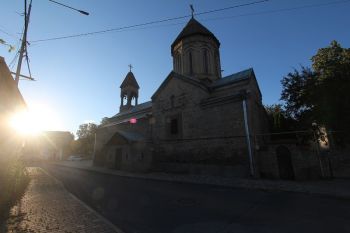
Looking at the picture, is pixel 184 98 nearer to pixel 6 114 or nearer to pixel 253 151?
pixel 253 151

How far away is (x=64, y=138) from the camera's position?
58656 mm

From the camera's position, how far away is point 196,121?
18.4 meters

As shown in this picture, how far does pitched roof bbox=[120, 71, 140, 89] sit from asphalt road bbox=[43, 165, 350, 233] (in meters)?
26.2

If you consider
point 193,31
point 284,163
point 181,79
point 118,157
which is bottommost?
point 284,163

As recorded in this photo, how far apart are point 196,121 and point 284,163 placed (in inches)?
314

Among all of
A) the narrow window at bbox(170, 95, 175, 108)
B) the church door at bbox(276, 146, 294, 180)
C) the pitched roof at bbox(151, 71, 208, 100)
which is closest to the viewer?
the church door at bbox(276, 146, 294, 180)

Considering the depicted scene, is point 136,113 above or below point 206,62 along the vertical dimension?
below

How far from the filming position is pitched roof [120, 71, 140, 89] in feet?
110

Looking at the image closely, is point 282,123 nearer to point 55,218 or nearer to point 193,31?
point 193,31

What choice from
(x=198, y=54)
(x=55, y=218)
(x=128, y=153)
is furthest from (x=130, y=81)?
(x=55, y=218)

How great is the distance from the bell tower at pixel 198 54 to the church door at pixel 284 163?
11.6m

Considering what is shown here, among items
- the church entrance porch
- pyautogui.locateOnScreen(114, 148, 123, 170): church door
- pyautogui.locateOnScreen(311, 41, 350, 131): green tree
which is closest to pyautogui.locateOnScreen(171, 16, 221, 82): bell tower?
the church entrance porch

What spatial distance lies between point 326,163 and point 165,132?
14.3 meters

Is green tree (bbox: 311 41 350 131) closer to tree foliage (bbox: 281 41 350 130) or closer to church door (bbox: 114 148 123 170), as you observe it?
tree foliage (bbox: 281 41 350 130)
